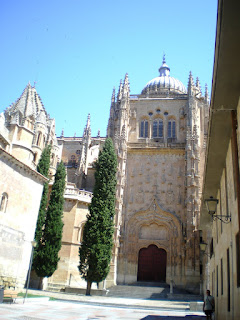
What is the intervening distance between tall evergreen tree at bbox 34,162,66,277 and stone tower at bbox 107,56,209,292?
8074mm

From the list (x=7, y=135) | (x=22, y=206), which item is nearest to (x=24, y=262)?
(x=22, y=206)

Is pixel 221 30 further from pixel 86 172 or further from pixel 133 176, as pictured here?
pixel 86 172

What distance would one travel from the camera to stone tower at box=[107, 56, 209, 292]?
3278 centimetres

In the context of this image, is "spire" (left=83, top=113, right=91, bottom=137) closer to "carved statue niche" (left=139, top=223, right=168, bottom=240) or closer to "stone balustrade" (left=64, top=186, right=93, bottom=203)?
"stone balustrade" (left=64, top=186, right=93, bottom=203)

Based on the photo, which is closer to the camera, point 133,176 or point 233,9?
point 233,9

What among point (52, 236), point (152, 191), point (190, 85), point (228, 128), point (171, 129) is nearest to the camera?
point (228, 128)

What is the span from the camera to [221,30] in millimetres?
5773

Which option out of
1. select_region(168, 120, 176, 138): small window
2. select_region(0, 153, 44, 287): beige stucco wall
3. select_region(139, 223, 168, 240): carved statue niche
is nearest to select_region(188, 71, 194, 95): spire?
select_region(168, 120, 176, 138): small window

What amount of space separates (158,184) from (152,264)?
8.37 m

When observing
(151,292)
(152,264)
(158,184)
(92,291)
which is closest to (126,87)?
(158,184)

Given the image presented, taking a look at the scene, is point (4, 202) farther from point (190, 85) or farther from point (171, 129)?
point (190, 85)

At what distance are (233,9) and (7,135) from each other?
94.7ft

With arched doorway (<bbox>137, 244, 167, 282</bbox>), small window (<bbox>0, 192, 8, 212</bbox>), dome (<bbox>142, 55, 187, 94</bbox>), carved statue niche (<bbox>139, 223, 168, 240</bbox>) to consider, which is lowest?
arched doorway (<bbox>137, 244, 167, 282</bbox>)

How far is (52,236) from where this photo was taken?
26.0m
